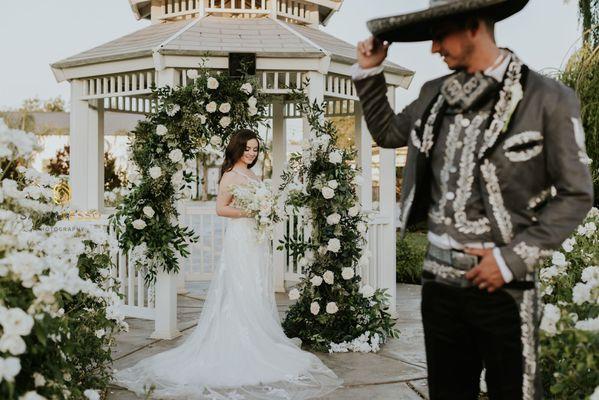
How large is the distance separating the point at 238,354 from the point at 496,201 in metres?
3.65

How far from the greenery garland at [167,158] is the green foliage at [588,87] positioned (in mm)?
3905

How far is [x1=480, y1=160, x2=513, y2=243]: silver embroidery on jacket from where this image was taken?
6.91ft

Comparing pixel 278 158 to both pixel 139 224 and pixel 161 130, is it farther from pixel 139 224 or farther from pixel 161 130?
pixel 139 224

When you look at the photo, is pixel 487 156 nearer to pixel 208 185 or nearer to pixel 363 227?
pixel 363 227

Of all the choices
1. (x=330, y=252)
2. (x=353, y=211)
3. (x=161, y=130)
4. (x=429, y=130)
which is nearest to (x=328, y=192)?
(x=353, y=211)

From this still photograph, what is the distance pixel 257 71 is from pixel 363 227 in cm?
203

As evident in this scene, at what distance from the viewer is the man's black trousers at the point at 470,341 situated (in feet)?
6.91

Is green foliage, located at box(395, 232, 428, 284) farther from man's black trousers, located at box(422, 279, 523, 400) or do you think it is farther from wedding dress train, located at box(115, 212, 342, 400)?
man's black trousers, located at box(422, 279, 523, 400)

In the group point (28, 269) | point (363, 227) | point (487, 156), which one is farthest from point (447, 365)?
point (363, 227)

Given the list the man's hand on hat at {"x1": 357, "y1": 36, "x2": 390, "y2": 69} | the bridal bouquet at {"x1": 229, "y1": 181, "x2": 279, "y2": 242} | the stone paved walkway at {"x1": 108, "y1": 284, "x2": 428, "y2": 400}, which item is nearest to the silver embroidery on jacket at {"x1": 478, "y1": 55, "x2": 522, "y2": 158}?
the man's hand on hat at {"x1": 357, "y1": 36, "x2": 390, "y2": 69}

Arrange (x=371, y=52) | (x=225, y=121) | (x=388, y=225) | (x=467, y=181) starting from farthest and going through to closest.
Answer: (x=388, y=225) < (x=225, y=121) < (x=371, y=52) < (x=467, y=181)

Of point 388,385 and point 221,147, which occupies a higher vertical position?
point 221,147

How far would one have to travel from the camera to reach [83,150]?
780cm

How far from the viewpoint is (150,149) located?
257 inches
